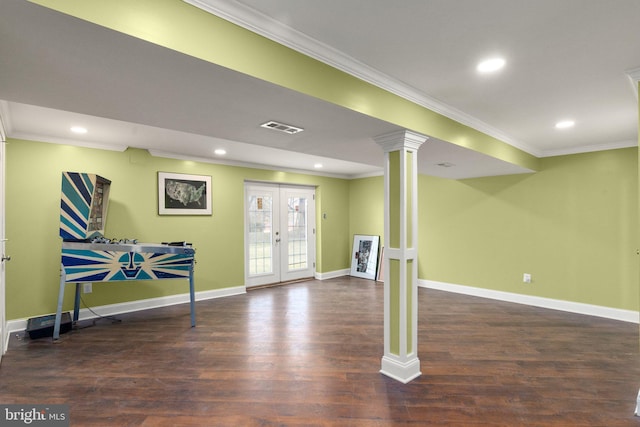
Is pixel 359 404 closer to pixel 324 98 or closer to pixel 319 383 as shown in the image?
pixel 319 383

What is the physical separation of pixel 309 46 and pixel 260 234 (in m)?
4.59

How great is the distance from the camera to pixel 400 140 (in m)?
2.50

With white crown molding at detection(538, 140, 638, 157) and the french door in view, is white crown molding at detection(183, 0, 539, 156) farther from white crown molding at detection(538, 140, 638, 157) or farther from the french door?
the french door

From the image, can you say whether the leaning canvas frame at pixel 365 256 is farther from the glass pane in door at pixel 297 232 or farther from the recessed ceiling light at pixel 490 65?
the recessed ceiling light at pixel 490 65

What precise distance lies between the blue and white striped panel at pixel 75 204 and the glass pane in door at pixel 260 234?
264 centimetres

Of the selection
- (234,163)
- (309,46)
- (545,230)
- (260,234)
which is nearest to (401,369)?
(309,46)

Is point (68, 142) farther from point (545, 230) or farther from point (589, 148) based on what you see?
point (589, 148)

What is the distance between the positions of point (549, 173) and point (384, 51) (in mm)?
4147

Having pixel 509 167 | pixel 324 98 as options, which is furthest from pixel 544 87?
pixel 509 167

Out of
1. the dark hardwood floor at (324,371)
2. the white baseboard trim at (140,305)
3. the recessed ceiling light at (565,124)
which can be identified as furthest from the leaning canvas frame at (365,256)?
the recessed ceiling light at (565,124)

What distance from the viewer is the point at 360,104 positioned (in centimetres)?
204

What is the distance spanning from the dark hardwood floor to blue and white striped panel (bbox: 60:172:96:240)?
1191mm

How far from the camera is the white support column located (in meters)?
2.54

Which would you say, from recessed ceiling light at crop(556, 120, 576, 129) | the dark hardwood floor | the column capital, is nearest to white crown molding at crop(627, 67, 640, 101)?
recessed ceiling light at crop(556, 120, 576, 129)
